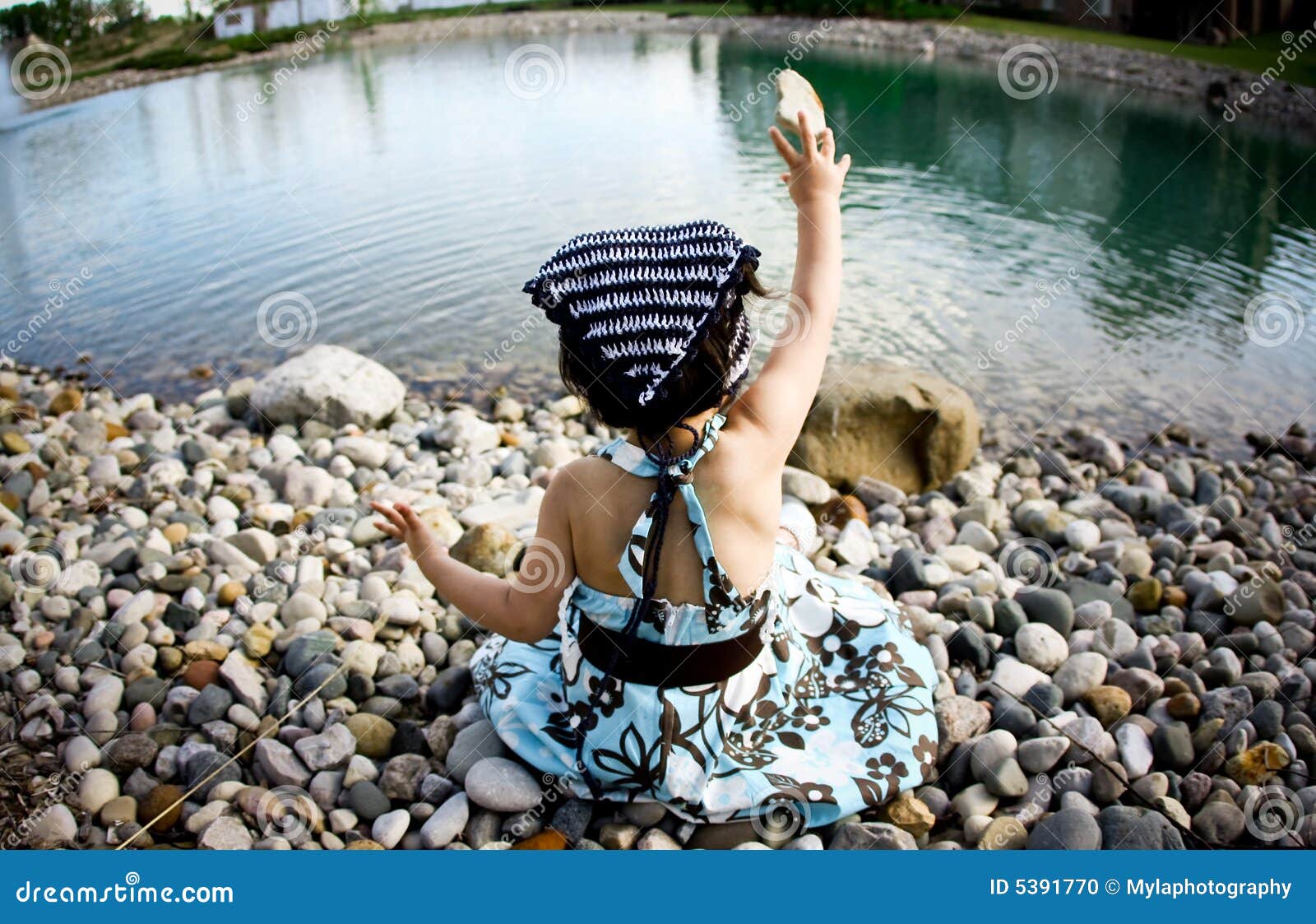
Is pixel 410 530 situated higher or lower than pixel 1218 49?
lower

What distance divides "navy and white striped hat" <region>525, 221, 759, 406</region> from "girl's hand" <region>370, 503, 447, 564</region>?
58 cm

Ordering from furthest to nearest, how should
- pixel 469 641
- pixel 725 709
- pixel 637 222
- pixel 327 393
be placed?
pixel 637 222
pixel 327 393
pixel 469 641
pixel 725 709

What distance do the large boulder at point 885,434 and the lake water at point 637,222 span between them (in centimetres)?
92

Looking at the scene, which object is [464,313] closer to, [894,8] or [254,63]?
[254,63]

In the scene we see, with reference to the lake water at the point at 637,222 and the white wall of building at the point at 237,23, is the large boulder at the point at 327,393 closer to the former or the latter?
the lake water at the point at 637,222

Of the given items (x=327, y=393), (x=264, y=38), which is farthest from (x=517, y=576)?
(x=264, y=38)

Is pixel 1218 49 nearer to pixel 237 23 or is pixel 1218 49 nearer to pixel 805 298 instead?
pixel 805 298

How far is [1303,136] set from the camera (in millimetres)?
13375

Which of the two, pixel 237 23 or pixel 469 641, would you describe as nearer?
pixel 469 641

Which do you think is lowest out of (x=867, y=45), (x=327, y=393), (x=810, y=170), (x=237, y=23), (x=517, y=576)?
(x=327, y=393)

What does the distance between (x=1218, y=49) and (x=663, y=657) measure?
70.1 feet

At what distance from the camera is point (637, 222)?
7.92 metres

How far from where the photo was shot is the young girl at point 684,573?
1924 mm

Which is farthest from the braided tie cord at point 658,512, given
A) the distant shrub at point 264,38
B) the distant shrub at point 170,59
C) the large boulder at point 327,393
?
the distant shrub at point 264,38
